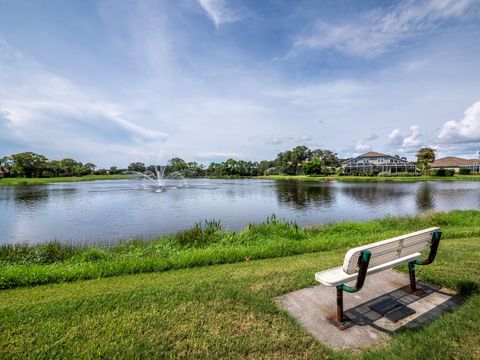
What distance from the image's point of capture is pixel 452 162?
9581cm

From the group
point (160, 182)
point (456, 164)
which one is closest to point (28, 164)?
point (160, 182)

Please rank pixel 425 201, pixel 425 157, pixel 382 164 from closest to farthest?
1. pixel 425 201
2. pixel 425 157
3. pixel 382 164

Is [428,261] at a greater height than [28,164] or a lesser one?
Result: lesser

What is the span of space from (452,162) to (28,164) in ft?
481

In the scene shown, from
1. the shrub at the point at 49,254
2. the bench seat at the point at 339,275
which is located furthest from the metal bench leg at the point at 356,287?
the shrub at the point at 49,254

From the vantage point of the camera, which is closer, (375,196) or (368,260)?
(368,260)

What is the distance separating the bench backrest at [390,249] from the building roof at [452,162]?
11414cm

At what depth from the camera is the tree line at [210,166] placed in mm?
85625

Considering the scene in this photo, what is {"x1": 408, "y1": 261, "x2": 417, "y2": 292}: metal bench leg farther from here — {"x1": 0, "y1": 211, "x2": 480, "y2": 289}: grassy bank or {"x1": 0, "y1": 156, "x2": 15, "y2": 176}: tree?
{"x1": 0, "y1": 156, "x2": 15, "y2": 176}: tree

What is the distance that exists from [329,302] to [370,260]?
105cm

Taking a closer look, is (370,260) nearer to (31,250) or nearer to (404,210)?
(31,250)

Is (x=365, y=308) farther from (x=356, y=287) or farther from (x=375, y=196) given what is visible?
(x=375, y=196)

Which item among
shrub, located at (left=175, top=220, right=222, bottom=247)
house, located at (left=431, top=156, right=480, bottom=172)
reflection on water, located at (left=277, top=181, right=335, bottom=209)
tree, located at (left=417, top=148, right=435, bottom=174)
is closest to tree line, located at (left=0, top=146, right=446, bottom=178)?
tree, located at (left=417, top=148, right=435, bottom=174)

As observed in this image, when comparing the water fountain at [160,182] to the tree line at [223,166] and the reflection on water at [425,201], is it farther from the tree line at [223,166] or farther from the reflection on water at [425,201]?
the reflection on water at [425,201]
